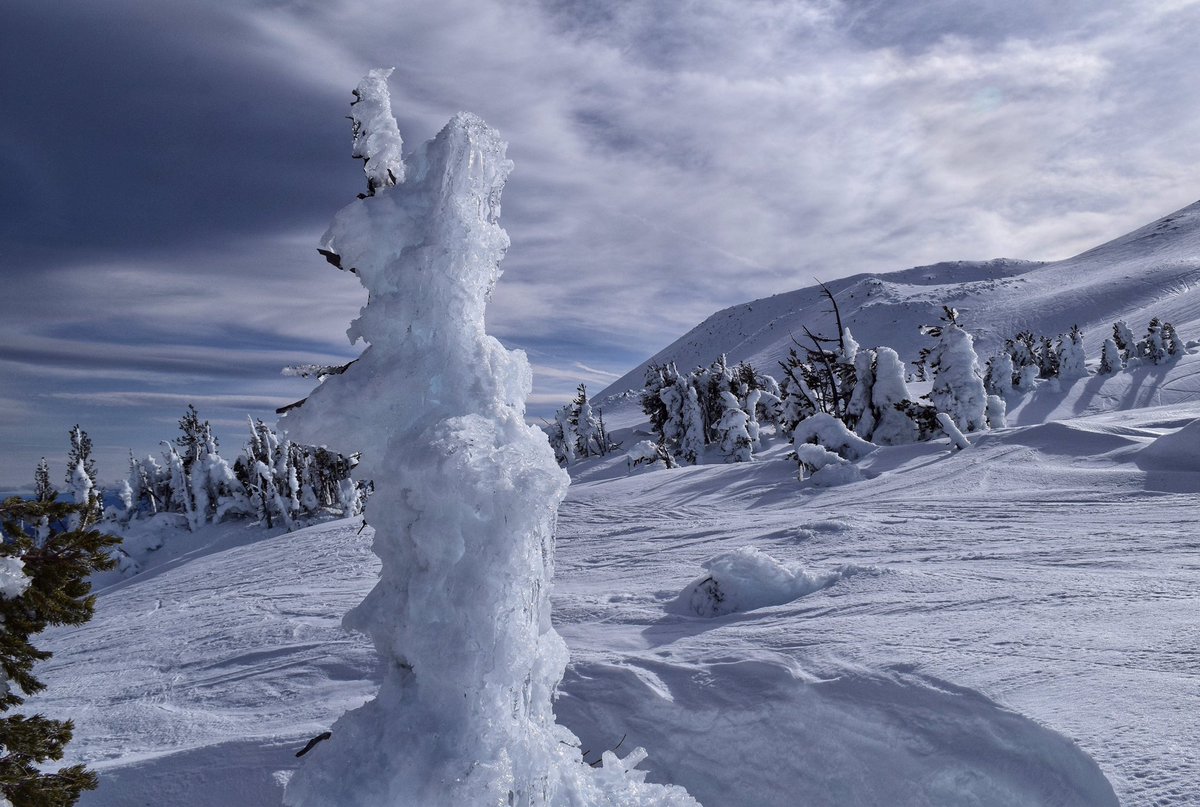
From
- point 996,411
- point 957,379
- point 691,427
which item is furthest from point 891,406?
point 691,427

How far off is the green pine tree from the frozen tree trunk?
130 centimetres

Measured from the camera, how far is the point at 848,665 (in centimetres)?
492

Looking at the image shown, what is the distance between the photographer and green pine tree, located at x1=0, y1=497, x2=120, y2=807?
120 inches

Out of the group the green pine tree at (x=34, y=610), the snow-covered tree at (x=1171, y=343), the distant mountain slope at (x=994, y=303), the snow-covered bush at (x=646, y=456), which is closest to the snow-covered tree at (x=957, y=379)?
the snow-covered bush at (x=646, y=456)

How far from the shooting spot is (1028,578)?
259 inches

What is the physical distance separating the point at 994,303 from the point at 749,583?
12550 cm

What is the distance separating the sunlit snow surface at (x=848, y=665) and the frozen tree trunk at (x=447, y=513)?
190 centimetres

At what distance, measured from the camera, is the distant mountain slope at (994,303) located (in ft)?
304

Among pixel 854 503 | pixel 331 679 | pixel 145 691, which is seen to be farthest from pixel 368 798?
pixel 854 503

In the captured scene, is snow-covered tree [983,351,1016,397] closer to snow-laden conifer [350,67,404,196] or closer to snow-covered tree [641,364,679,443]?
snow-covered tree [641,364,679,443]

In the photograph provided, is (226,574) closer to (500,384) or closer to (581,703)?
(581,703)

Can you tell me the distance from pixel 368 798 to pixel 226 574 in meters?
16.3

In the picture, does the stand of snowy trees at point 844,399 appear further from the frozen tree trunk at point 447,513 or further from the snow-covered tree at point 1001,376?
the frozen tree trunk at point 447,513

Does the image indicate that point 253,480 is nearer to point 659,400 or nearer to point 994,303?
point 659,400
